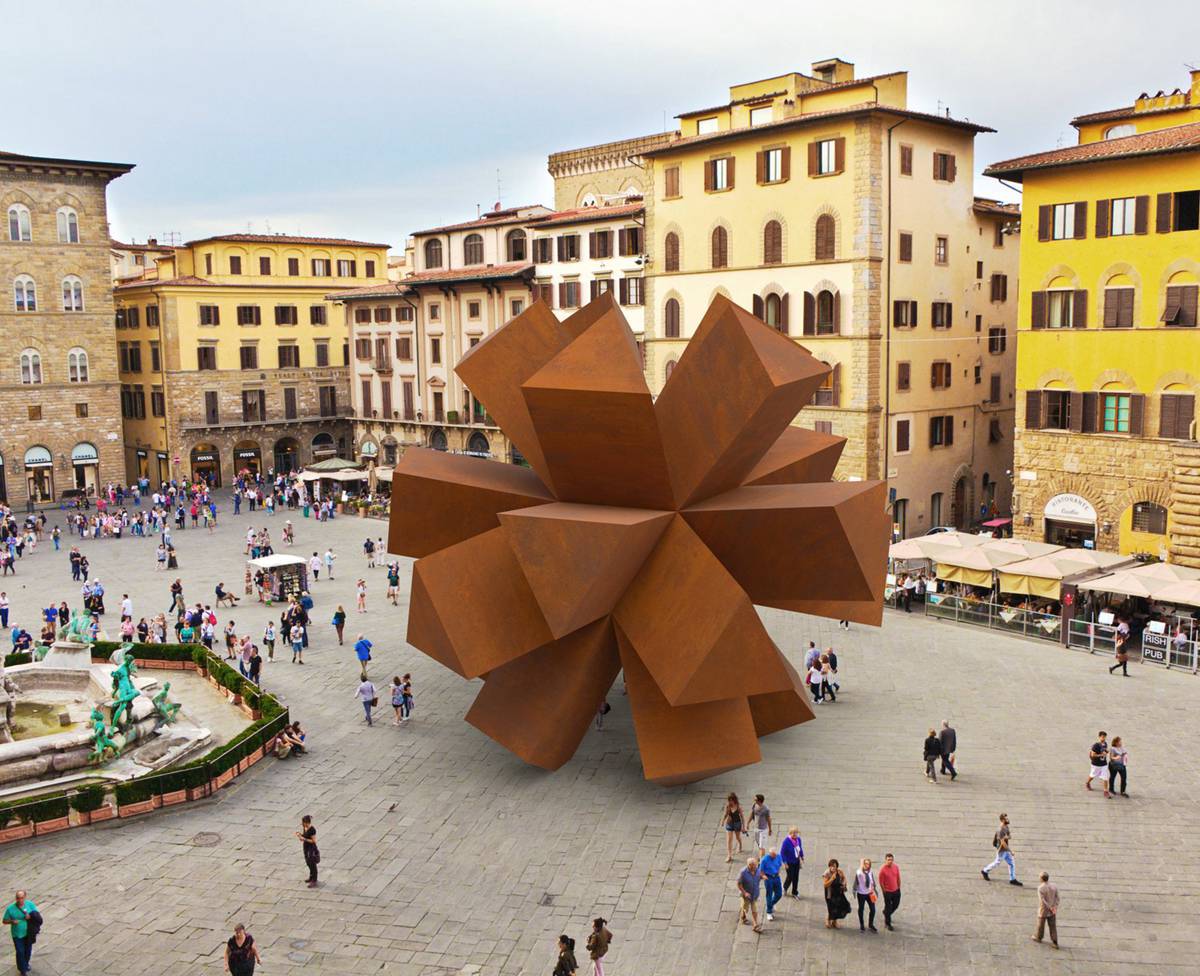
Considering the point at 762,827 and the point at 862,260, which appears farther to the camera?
the point at 862,260

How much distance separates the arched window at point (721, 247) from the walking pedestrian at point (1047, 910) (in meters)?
28.6

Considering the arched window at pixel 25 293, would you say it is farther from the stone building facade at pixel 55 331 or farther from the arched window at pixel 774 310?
the arched window at pixel 774 310

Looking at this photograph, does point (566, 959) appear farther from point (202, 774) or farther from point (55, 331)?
point (55, 331)

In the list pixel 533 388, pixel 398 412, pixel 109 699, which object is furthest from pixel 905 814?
pixel 398 412

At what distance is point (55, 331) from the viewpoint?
51.0 metres

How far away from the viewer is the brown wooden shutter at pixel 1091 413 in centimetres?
3041

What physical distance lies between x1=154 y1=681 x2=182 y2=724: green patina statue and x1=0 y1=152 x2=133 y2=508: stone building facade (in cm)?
3527

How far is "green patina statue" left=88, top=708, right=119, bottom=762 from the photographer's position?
711 inches

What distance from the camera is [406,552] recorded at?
18438 millimetres

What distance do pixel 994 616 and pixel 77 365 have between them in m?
42.0

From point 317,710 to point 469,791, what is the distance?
5329 mm

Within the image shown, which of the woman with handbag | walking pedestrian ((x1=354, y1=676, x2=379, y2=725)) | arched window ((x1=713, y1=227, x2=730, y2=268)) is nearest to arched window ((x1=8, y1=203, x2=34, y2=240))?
arched window ((x1=713, y1=227, x2=730, y2=268))

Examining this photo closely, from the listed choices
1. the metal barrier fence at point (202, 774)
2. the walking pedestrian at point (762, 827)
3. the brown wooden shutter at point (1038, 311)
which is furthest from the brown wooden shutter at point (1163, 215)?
the metal barrier fence at point (202, 774)

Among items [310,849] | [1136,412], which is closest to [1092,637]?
[1136,412]
